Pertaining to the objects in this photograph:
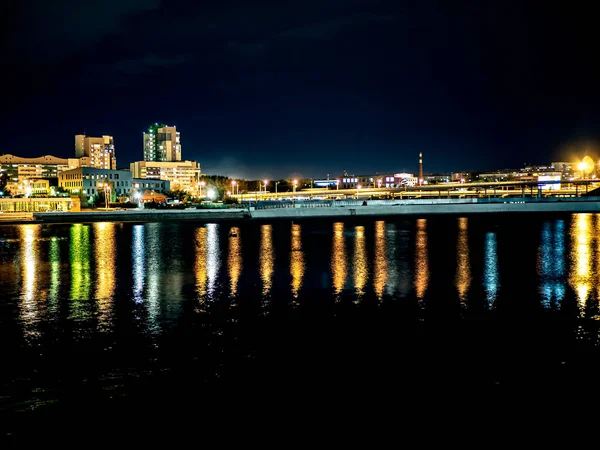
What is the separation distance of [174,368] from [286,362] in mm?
1705

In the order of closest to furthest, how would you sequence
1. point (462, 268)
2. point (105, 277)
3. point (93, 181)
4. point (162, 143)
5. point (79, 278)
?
1. point (79, 278)
2. point (105, 277)
3. point (462, 268)
4. point (93, 181)
5. point (162, 143)

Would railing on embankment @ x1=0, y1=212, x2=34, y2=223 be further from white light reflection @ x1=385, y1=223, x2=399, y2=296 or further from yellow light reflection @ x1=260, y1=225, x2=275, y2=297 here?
white light reflection @ x1=385, y1=223, x2=399, y2=296

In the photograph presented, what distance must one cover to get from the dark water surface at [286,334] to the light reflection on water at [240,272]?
10cm

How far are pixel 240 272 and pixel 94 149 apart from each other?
166 meters

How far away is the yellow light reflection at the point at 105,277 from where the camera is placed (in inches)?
455

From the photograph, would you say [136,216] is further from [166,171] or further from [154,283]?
[166,171]

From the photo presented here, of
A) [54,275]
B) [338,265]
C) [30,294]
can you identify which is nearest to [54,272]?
[54,275]

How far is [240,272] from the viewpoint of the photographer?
18031 millimetres

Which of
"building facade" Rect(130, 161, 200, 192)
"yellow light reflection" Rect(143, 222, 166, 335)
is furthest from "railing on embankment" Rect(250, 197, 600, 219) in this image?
"building facade" Rect(130, 161, 200, 192)

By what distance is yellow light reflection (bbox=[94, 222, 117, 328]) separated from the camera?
11550 mm

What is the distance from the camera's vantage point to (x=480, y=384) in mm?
7195

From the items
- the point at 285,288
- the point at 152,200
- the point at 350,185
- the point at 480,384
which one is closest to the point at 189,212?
the point at 152,200

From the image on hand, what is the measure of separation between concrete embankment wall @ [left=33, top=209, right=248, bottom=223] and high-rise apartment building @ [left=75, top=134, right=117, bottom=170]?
117893mm

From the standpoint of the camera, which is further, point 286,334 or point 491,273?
point 491,273
